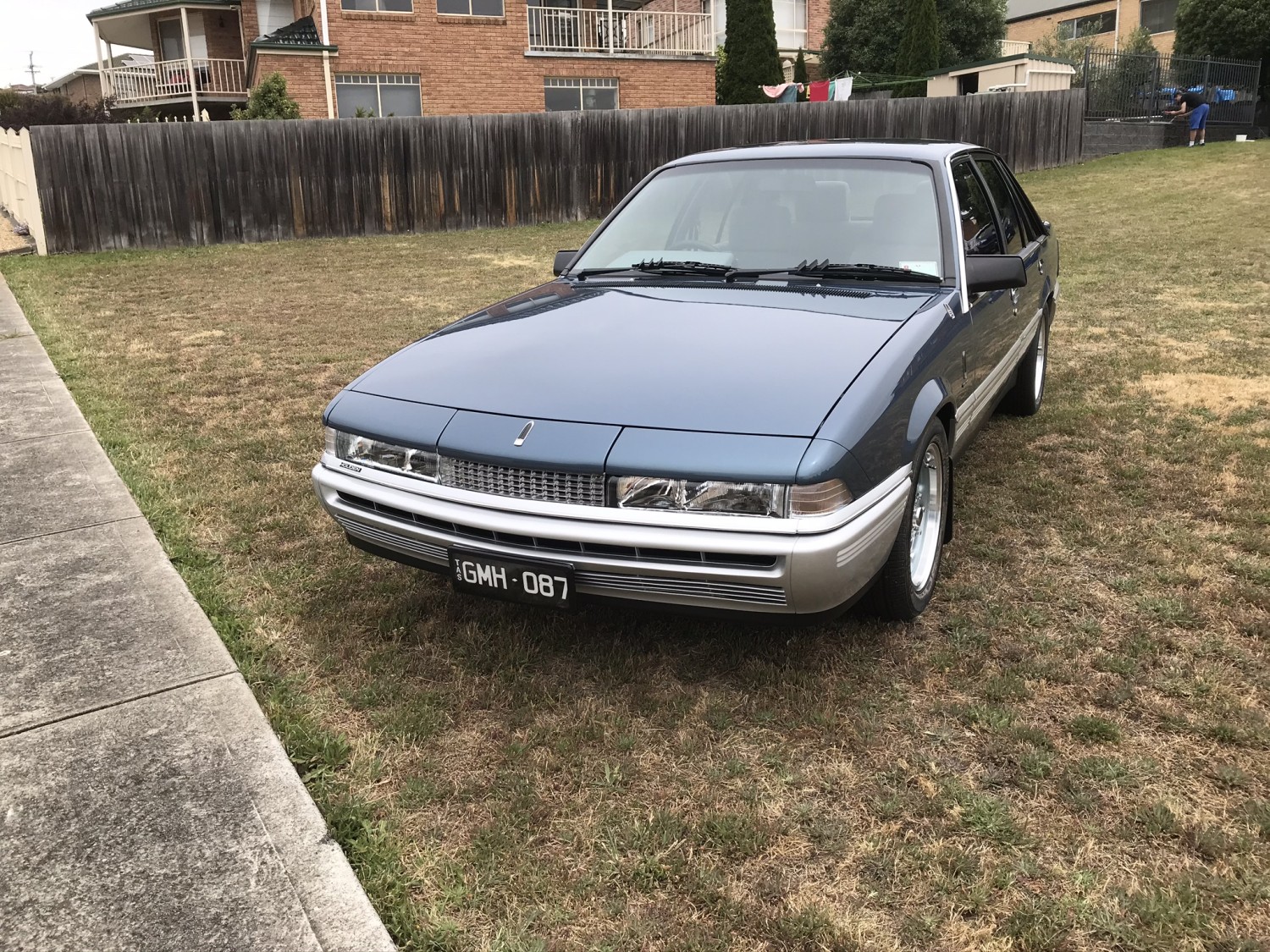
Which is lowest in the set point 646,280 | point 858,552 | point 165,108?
point 858,552

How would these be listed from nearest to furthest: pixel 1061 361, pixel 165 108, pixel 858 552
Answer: pixel 858 552, pixel 1061 361, pixel 165 108

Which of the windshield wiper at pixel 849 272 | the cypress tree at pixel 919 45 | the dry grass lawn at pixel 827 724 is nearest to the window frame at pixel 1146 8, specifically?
the cypress tree at pixel 919 45

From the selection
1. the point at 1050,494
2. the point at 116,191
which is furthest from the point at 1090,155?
the point at 1050,494

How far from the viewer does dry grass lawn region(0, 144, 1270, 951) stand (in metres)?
2.23

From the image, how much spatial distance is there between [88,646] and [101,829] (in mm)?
1067

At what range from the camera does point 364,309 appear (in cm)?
995

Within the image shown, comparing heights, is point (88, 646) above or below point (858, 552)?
below

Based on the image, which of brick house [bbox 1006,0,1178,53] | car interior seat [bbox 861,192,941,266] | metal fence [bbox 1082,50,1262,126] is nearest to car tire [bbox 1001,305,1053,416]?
car interior seat [bbox 861,192,941,266]

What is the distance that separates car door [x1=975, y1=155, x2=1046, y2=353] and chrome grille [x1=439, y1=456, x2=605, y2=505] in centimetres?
276

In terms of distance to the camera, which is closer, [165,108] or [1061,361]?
[1061,361]

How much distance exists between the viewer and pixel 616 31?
26375 millimetres

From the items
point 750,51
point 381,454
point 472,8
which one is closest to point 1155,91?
point 750,51

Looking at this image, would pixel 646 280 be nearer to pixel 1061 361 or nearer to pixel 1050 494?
pixel 1050 494

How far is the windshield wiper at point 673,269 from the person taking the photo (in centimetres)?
406
